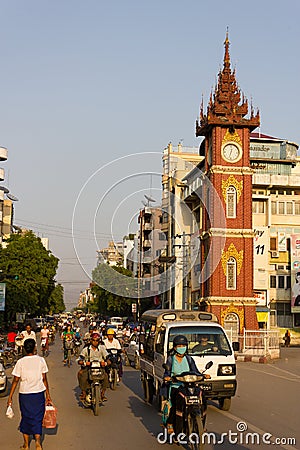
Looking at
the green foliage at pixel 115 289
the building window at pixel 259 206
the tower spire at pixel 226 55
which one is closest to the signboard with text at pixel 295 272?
the building window at pixel 259 206

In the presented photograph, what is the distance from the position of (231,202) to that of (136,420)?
35.7 metres

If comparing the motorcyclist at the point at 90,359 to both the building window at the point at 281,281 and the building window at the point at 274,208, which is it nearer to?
the building window at the point at 281,281

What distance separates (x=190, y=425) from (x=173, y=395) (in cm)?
80

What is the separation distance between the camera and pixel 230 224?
155ft

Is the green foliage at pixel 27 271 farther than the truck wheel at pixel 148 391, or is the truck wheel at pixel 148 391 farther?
the green foliage at pixel 27 271

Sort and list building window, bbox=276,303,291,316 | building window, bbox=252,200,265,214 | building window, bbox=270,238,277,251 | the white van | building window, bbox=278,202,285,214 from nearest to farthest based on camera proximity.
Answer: the white van, building window, bbox=276,303,291,316, building window, bbox=270,238,277,251, building window, bbox=252,200,265,214, building window, bbox=278,202,285,214

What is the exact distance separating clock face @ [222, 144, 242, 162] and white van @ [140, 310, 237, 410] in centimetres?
3342

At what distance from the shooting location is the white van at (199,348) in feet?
44.1

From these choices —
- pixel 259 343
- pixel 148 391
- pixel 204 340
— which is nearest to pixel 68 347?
pixel 259 343

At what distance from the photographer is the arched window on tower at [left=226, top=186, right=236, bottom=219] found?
155 feet

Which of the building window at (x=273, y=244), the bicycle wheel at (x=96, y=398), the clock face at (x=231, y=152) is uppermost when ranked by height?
the clock face at (x=231, y=152)

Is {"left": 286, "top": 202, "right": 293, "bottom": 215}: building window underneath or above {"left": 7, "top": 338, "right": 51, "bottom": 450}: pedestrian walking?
above

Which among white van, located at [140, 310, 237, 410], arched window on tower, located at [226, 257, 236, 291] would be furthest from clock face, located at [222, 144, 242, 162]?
white van, located at [140, 310, 237, 410]

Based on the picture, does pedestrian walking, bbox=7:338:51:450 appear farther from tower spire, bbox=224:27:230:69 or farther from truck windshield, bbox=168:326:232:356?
tower spire, bbox=224:27:230:69
